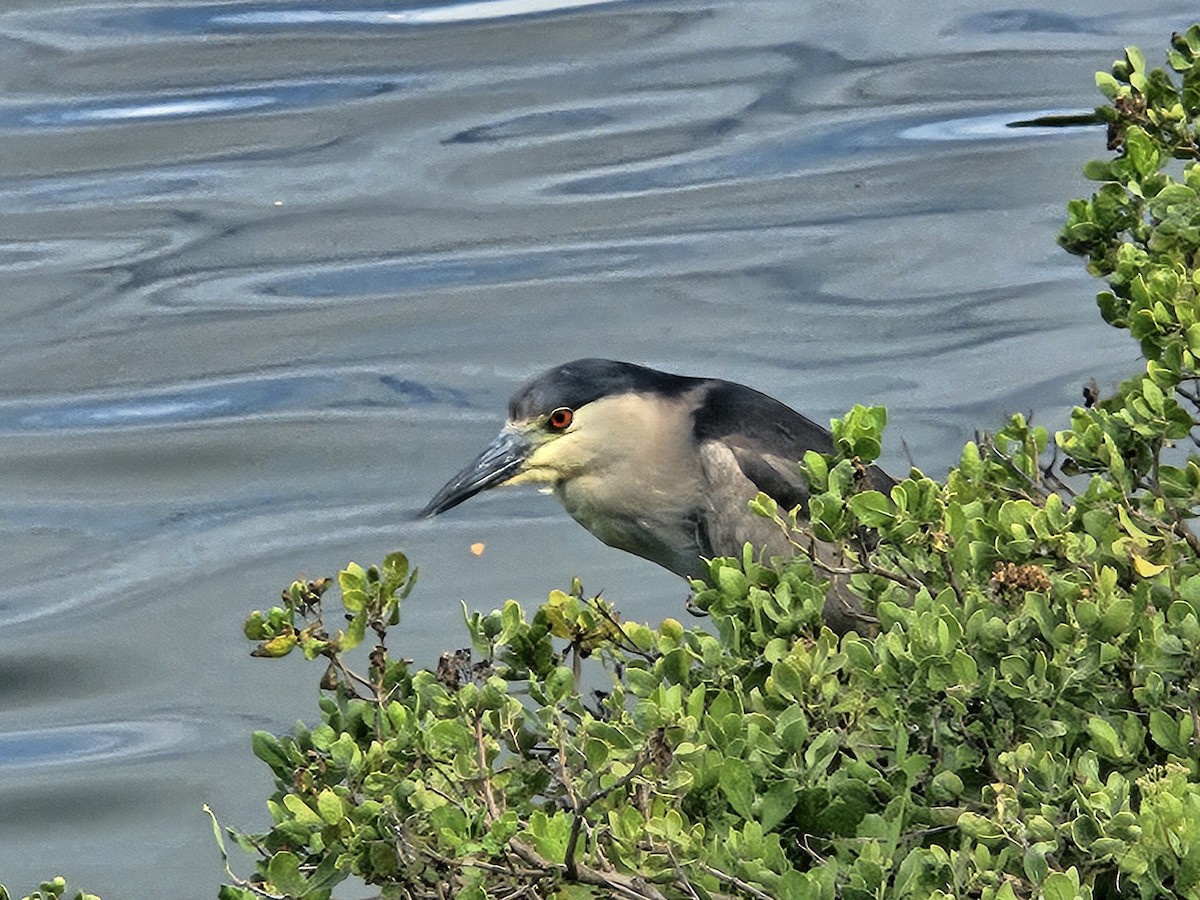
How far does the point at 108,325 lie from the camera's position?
884 centimetres

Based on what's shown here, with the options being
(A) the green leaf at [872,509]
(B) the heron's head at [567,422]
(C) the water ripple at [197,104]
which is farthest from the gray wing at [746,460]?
(C) the water ripple at [197,104]

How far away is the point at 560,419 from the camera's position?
5789 mm

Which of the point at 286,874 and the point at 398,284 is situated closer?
the point at 286,874

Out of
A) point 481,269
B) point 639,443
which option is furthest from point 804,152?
point 639,443

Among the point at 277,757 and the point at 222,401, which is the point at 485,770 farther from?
the point at 222,401

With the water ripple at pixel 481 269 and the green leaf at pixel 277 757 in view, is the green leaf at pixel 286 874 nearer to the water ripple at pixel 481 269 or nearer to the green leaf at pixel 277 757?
the green leaf at pixel 277 757

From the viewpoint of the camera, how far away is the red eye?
18.9ft

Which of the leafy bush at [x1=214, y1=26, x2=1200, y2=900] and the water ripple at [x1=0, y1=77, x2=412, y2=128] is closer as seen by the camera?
the leafy bush at [x1=214, y1=26, x2=1200, y2=900]

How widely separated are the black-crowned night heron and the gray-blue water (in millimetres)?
867

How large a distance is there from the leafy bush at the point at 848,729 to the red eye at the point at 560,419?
2395 millimetres

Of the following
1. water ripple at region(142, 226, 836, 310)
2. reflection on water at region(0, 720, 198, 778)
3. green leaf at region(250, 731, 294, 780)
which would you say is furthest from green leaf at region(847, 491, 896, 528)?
water ripple at region(142, 226, 836, 310)

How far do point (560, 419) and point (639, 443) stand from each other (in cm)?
22

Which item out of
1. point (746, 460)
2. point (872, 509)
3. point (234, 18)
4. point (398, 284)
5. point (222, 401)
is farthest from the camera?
point (234, 18)

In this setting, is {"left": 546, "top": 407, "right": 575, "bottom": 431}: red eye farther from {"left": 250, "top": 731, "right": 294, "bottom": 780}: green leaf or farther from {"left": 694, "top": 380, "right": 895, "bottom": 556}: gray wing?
{"left": 250, "top": 731, "right": 294, "bottom": 780}: green leaf
